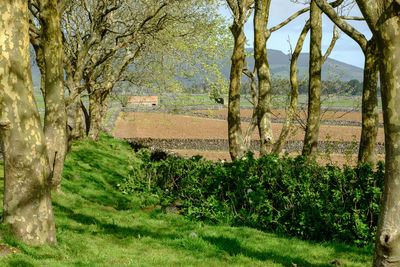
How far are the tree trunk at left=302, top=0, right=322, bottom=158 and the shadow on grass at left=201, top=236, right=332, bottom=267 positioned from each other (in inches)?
208

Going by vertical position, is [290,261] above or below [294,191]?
below

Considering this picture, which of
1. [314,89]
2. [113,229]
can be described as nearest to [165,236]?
[113,229]

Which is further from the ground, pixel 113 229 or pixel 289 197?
pixel 289 197

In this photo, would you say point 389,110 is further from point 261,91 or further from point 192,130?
point 192,130

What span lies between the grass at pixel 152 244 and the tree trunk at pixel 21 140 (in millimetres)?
292

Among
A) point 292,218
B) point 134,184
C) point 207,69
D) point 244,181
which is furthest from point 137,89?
point 292,218

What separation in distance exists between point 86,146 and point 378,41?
1608 centimetres

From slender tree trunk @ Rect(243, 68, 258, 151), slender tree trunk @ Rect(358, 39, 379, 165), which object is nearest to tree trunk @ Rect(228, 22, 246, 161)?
slender tree trunk @ Rect(243, 68, 258, 151)

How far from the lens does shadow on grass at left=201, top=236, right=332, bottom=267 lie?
6.42 meters

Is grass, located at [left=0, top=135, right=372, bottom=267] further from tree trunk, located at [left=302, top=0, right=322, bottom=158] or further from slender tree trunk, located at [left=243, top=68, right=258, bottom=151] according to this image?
tree trunk, located at [left=302, top=0, right=322, bottom=158]

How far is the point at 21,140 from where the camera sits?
209 inches

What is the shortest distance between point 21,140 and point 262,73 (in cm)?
721

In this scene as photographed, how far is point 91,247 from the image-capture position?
6266 millimetres

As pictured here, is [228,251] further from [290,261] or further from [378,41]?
[378,41]
